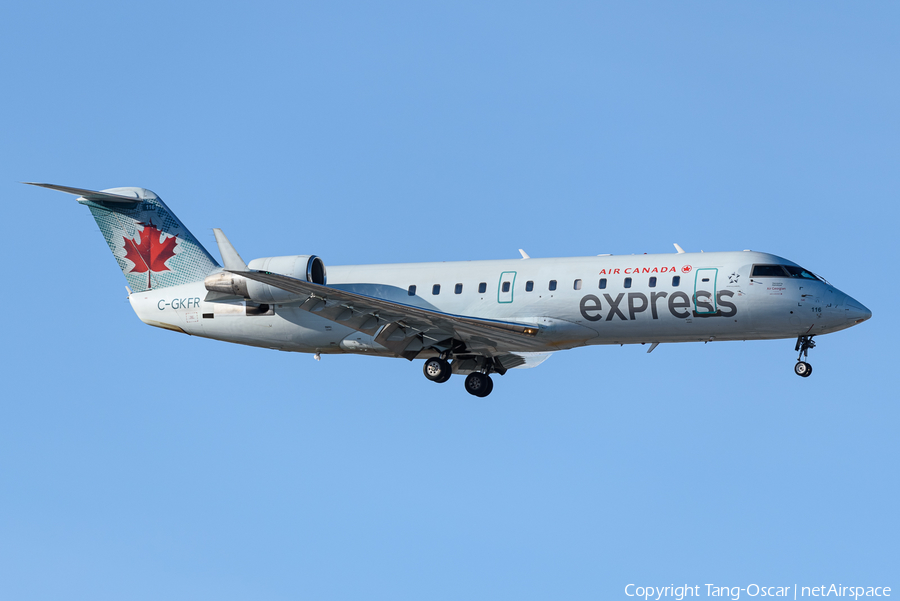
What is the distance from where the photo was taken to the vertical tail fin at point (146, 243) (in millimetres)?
34906

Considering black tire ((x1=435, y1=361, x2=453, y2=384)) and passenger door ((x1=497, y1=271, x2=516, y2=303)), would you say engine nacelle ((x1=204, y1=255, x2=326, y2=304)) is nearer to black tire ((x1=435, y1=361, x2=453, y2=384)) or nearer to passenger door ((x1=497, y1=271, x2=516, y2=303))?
black tire ((x1=435, y1=361, x2=453, y2=384))

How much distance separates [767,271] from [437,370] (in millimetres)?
9306

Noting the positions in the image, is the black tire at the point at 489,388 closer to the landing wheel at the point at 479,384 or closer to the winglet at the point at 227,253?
the landing wheel at the point at 479,384

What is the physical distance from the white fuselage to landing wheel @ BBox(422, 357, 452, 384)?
149cm

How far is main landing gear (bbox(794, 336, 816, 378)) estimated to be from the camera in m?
29.9

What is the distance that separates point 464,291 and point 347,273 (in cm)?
393

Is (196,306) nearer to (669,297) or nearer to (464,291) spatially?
(464,291)

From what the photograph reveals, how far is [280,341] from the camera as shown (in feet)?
110

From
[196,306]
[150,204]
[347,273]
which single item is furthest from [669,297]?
[150,204]

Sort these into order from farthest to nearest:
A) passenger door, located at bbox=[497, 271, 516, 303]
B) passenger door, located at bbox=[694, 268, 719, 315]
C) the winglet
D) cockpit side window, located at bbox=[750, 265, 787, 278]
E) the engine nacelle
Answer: passenger door, located at bbox=[497, 271, 516, 303]
the engine nacelle
cockpit side window, located at bbox=[750, 265, 787, 278]
passenger door, located at bbox=[694, 268, 719, 315]
the winglet

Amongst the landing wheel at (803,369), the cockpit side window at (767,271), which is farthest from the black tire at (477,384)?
the landing wheel at (803,369)

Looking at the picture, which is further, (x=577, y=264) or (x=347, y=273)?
(x=347, y=273)

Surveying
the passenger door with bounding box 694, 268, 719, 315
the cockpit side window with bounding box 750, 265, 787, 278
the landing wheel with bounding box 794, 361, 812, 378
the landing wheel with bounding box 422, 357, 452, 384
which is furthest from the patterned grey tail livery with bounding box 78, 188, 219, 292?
the landing wheel with bounding box 794, 361, 812, 378

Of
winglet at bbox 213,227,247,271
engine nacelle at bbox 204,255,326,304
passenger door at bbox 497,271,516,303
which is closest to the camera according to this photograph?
winglet at bbox 213,227,247,271
